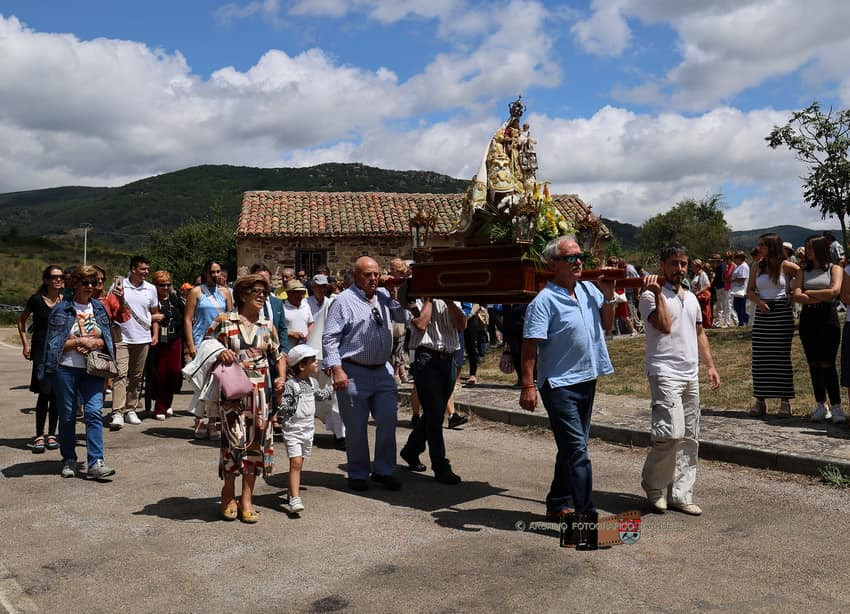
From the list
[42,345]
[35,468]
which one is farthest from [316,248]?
[35,468]

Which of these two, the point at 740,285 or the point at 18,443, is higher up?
the point at 740,285

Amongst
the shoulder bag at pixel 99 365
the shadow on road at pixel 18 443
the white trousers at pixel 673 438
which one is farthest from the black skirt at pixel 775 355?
the shadow on road at pixel 18 443

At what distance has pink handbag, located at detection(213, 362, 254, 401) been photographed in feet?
20.7

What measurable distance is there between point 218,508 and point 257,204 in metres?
27.2

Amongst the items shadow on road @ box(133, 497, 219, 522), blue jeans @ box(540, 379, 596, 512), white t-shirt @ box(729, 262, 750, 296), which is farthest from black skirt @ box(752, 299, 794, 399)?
white t-shirt @ box(729, 262, 750, 296)

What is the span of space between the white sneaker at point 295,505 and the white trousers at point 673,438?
267cm

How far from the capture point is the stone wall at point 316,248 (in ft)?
100

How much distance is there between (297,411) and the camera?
688 cm

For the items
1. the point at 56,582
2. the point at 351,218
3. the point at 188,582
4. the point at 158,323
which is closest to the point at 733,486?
the point at 188,582

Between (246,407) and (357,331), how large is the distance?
4.50 ft

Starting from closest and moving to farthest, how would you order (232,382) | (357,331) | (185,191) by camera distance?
(232,382) < (357,331) < (185,191)

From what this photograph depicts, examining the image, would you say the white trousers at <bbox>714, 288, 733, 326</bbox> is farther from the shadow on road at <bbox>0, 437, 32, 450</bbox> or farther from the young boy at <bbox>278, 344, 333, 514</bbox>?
the shadow on road at <bbox>0, 437, 32, 450</bbox>

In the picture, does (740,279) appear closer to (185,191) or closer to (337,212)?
(337,212)

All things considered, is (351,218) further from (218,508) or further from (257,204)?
(218,508)
